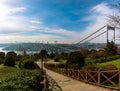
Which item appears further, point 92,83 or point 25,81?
point 92,83

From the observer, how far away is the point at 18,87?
650 centimetres

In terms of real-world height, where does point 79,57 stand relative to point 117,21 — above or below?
below

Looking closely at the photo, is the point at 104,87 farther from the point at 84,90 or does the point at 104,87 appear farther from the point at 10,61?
the point at 10,61

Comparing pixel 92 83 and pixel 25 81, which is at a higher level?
pixel 25 81

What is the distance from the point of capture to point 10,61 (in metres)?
39.0

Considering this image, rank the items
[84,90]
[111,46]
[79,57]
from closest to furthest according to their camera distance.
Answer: [84,90], [79,57], [111,46]

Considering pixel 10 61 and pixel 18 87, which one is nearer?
pixel 18 87

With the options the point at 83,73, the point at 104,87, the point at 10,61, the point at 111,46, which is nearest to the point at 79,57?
the point at 83,73

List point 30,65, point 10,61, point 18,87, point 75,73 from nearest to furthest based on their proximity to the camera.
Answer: point 18,87 → point 75,73 → point 30,65 → point 10,61

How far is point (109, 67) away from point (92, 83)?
9.26 ft

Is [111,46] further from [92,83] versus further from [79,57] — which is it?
[92,83]

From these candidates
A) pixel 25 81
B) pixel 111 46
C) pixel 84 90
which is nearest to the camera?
pixel 25 81

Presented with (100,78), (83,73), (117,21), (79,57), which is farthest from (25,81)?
(79,57)

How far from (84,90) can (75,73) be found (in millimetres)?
7274
